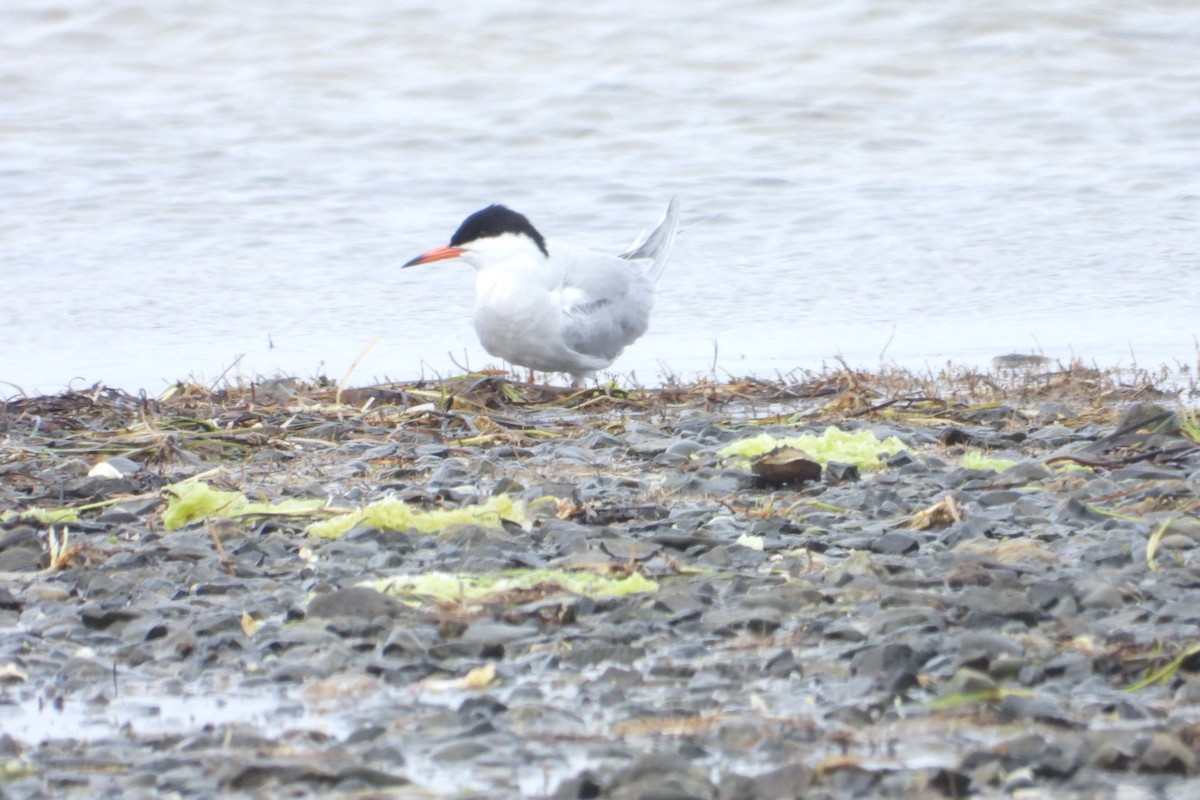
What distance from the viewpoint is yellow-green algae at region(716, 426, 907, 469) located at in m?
4.87

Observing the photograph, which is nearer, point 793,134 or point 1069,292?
point 1069,292

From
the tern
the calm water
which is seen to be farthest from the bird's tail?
the tern

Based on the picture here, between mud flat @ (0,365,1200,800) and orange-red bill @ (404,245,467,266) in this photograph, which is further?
orange-red bill @ (404,245,467,266)

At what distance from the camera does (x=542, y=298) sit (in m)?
7.17

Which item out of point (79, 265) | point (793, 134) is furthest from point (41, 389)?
point (793, 134)

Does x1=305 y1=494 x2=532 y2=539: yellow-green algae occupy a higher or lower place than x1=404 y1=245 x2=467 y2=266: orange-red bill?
lower

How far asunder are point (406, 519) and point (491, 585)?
59 cm

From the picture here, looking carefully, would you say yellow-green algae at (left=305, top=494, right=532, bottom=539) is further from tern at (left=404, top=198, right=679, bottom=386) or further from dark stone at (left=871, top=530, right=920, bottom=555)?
tern at (left=404, top=198, right=679, bottom=386)

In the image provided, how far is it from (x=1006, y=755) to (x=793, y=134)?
450 inches

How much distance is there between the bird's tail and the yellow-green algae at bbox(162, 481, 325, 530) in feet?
14.7

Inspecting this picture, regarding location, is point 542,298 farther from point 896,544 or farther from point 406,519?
point 896,544

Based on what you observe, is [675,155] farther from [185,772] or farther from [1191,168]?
[185,772]

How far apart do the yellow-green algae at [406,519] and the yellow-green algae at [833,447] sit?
0.97 meters

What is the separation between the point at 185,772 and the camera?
249cm
